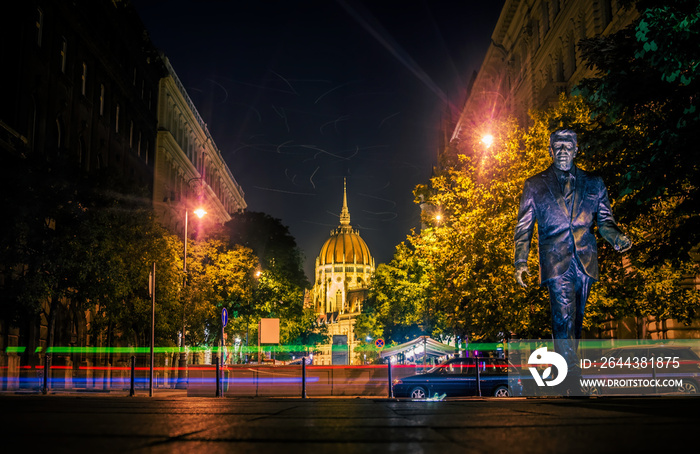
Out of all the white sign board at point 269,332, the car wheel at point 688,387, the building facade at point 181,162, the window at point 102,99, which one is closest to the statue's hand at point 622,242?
the car wheel at point 688,387

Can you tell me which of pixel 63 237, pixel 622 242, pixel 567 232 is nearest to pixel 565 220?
pixel 567 232

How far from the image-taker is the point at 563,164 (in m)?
8.94

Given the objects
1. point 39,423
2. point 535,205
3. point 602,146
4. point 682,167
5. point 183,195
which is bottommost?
point 39,423

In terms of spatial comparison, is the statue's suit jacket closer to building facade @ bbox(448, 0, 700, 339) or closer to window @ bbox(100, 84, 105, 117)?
building facade @ bbox(448, 0, 700, 339)

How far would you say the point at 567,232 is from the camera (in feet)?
28.5

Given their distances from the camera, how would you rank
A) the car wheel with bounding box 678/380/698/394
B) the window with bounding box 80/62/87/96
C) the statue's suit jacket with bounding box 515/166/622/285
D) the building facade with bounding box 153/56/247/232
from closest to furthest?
the statue's suit jacket with bounding box 515/166/622/285
the car wheel with bounding box 678/380/698/394
the window with bounding box 80/62/87/96
the building facade with bounding box 153/56/247/232

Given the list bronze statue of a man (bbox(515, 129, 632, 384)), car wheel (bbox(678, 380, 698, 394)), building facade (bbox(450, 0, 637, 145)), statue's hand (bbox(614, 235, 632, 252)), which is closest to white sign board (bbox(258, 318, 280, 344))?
building facade (bbox(450, 0, 637, 145))

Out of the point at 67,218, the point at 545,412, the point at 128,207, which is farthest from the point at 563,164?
the point at 128,207

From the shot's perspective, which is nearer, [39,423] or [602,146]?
[39,423]

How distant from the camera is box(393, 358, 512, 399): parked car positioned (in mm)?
23484

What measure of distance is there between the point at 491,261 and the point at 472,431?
2376 centimetres

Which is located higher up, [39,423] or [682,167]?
[682,167]

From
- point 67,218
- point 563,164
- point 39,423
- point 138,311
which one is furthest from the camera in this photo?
point 138,311

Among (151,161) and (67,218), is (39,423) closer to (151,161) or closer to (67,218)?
(67,218)
